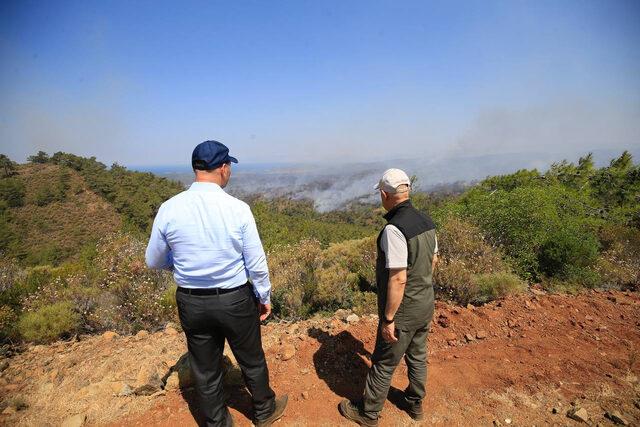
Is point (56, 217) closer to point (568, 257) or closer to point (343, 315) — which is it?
point (343, 315)

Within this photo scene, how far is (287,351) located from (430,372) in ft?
4.97

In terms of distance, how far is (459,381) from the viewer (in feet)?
9.93

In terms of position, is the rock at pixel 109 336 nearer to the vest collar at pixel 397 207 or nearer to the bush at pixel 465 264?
the vest collar at pixel 397 207

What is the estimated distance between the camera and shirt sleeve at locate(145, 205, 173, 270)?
75.9 inches

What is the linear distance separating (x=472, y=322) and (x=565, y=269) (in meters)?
3.68

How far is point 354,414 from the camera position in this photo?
2580 mm

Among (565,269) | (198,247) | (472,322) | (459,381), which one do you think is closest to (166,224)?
(198,247)

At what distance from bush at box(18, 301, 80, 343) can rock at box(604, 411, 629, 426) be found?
660 centimetres

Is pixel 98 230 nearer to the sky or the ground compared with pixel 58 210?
nearer to the ground

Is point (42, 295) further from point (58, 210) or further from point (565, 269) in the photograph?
point (58, 210)

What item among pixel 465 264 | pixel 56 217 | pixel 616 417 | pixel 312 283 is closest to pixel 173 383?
pixel 312 283

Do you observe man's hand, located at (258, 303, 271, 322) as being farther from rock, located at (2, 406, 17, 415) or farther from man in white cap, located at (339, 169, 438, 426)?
rock, located at (2, 406, 17, 415)

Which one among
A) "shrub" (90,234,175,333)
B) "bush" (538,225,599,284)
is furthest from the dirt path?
"shrub" (90,234,175,333)

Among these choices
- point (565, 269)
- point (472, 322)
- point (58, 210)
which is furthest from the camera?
point (58, 210)
